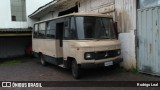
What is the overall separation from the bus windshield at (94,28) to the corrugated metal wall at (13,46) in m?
16.9

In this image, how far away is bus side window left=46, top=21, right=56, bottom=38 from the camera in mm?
12809

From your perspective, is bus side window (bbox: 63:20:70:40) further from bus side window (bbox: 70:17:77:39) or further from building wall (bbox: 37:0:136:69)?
building wall (bbox: 37:0:136:69)

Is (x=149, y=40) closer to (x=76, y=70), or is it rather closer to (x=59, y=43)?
(x=76, y=70)

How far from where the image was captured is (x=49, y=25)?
1362cm

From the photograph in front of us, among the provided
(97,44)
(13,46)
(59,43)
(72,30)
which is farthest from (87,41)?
(13,46)

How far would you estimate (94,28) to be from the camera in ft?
35.1

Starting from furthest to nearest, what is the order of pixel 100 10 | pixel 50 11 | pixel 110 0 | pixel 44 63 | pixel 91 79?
pixel 50 11
pixel 44 63
pixel 100 10
pixel 110 0
pixel 91 79

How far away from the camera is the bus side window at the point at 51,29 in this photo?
42.0ft

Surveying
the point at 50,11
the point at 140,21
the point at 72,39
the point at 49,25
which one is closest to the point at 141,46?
→ the point at 140,21

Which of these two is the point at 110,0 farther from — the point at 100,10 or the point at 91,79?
the point at 91,79

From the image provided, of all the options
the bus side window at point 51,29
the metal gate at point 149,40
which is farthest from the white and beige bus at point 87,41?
the metal gate at point 149,40

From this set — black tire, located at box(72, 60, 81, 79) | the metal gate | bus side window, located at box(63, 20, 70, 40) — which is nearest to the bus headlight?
black tire, located at box(72, 60, 81, 79)

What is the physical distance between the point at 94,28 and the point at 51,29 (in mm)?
3208

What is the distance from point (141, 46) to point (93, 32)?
2002 mm
